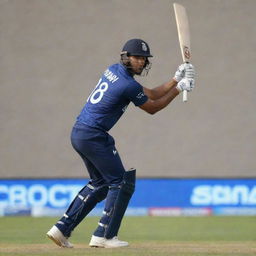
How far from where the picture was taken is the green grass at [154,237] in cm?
589

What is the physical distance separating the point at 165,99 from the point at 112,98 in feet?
1.27

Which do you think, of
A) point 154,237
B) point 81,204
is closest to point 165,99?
point 81,204

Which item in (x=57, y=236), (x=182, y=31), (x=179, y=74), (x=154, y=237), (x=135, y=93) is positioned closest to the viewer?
(x=135, y=93)

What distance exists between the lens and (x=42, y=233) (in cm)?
829

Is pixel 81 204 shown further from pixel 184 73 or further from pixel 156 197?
pixel 156 197

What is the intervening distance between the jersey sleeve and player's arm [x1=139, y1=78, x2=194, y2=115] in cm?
6

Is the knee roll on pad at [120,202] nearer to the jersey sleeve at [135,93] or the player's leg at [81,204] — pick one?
the player's leg at [81,204]

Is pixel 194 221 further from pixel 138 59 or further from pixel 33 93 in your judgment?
pixel 138 59

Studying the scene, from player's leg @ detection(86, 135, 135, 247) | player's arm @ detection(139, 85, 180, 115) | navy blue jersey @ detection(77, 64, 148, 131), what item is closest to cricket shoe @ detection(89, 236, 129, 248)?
player's leg @ detection(86, 135, 135, 247)

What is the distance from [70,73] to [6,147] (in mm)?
1295

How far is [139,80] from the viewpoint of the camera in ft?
36.6

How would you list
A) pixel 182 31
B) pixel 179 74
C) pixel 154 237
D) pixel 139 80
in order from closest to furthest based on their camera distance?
pixel 179 74, pixel 182 31, pixel 154 237, pixel 139 80

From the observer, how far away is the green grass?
5.89 m

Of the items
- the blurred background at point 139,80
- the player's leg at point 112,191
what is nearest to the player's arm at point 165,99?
the player's leg at point 112,191
